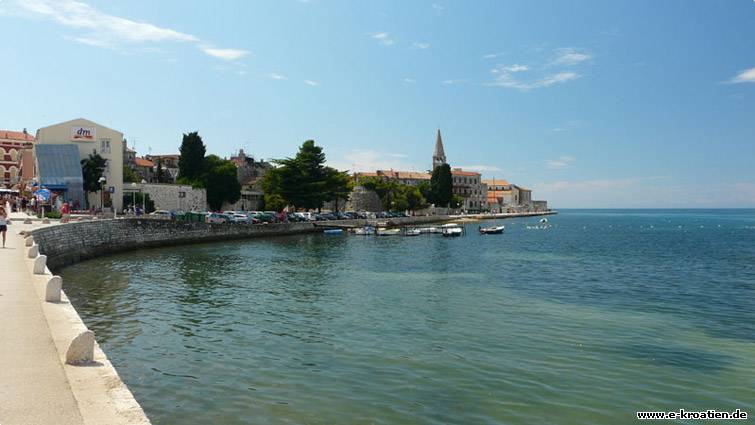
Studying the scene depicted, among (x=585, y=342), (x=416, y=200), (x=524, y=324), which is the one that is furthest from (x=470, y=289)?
(x=416, y=200)

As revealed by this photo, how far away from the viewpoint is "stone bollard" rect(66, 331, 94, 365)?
1000cm

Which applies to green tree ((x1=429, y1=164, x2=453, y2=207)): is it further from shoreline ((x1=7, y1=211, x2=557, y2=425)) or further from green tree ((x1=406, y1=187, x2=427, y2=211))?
shoreline ((x1=7, y1=211, x2=557, y2=425))

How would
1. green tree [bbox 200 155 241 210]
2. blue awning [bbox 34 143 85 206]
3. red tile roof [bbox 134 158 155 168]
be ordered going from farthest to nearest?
red tile roof [bbox 134 158 155 168], green tree [bbox 200 155 241 210], blue awning [bbox 34 143 85 206]

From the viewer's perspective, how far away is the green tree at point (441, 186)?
14862 cm

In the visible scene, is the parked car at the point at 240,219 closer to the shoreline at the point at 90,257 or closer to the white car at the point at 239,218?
the white car at the point at 239,218

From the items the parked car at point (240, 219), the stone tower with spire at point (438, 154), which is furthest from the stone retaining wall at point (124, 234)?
the stone tower with spire at point (438, 154)


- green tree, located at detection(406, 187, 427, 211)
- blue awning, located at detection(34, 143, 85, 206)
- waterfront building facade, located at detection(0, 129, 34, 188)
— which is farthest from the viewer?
green tree, located at detection(406, 187, 427, 211)

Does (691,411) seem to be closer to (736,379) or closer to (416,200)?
(736,379)

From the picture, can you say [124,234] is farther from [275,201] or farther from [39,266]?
[275,201]

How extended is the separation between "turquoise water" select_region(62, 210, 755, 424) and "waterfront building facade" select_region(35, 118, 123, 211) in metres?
40.0

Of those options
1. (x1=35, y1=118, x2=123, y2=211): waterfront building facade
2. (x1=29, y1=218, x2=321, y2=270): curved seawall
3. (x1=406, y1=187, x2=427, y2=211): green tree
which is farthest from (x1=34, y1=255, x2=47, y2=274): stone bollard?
(x1=406, y1=187, x2=427, y2=211): green tree

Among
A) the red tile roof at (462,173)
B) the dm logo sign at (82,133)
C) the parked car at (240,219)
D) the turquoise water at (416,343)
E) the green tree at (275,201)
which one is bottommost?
the turquoise water at (416,343)

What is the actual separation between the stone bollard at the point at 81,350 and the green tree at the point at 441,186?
5511 inches

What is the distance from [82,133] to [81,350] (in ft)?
231
